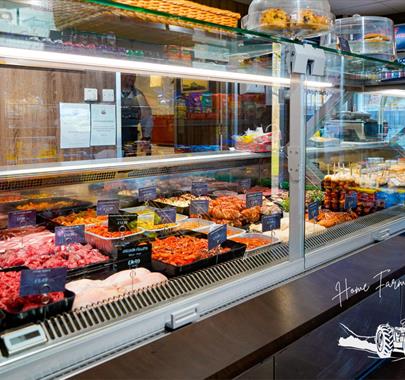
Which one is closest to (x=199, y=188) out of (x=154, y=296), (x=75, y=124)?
(x=154, y=296)

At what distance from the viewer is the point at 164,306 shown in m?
1.46

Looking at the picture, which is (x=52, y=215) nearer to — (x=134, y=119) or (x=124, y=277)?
(x=124, y=277)

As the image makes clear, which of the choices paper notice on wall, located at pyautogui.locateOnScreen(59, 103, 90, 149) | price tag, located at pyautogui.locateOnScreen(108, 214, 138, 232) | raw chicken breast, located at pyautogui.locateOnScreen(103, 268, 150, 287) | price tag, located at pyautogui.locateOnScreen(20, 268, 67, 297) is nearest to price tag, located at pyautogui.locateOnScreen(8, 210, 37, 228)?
price tag, located at pyautogui.locateOnScreen(108, 214, 138, 232)

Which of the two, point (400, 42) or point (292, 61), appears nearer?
point (292, 61)

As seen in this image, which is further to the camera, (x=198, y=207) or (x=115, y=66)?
(x=198, y=207)

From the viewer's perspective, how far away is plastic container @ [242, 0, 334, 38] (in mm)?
2041

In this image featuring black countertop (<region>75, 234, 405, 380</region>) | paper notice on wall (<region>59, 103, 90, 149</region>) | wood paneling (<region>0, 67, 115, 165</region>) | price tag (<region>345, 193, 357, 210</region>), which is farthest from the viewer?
paper notice on wall (<region>59, 103, 90, 149</region>)

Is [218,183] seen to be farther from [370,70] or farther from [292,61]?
[292,61]

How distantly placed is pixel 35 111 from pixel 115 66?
3.12 m

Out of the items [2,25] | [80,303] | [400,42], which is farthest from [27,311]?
[400,42]

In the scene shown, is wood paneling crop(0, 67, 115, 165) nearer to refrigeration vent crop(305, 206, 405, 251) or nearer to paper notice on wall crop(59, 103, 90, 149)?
paper notice on wall crop(59, 103, 90, 149)

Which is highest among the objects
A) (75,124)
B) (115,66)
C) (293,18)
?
(293,18)

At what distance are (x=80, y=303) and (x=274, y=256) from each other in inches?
33.7

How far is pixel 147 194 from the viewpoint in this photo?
287cm
